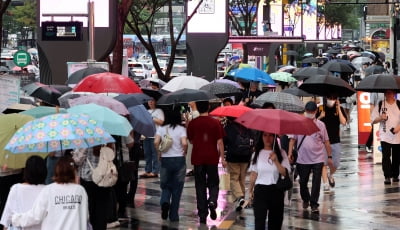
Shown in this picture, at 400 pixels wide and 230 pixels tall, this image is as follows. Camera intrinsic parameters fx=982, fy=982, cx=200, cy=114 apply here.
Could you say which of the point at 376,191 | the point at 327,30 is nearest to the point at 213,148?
the point at 376,191

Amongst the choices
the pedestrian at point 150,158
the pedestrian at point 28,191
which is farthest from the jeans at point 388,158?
the pedestrian at point 28,191

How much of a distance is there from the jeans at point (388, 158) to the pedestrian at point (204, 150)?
478cm

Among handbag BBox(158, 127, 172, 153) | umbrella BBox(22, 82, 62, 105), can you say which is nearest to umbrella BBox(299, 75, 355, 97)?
handbag BBox(158, 127, 172, 153)

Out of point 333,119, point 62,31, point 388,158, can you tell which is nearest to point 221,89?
point 333,119

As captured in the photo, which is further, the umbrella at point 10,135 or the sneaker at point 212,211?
the sneaker at point 212,211

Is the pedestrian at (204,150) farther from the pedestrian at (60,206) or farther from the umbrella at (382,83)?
the pedestrian at (60,206)

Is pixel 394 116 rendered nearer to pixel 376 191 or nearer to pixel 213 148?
pixel 376 191

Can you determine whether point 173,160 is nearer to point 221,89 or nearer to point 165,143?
point 165,143

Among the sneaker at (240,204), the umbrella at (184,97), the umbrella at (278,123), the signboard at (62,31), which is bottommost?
the sneaker at (240,204)

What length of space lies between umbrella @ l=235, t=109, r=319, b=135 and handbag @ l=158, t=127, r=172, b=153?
8.35 ft

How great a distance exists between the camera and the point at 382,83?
17641mm

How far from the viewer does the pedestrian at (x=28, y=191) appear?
27.9 ft

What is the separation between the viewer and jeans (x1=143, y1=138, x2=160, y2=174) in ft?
62.9

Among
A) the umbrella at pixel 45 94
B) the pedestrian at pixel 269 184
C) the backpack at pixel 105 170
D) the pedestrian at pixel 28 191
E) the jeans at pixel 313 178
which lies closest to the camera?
the pedestrian at pixel 28 191
